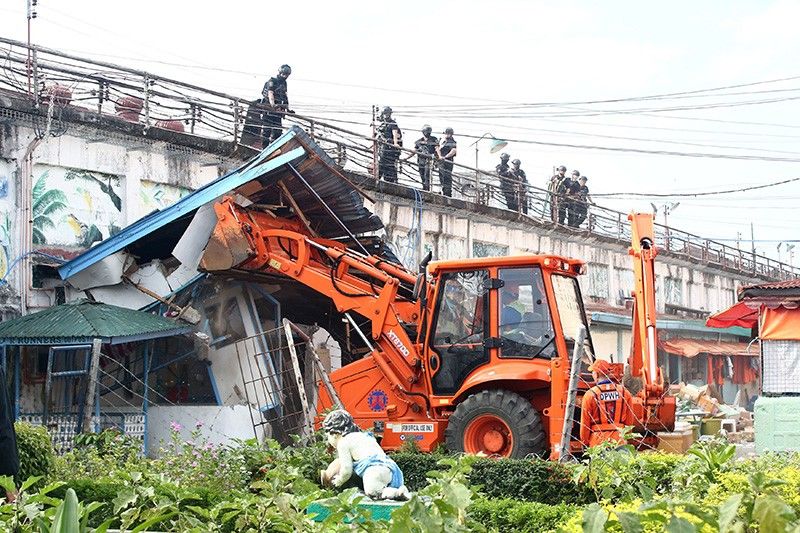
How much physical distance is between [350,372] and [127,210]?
5738 millimetres

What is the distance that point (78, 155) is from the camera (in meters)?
17.8

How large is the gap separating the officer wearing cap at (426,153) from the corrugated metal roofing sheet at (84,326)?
36.7 ft

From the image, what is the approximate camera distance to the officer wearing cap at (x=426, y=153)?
26606mm

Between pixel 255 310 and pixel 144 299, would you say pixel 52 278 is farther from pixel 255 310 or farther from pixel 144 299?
pixel 255 310

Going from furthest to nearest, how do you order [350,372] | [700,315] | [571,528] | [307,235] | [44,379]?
1. [700,315]
2. [307,235]
3. [44,379]
4. [350,372]
5. [571,528]

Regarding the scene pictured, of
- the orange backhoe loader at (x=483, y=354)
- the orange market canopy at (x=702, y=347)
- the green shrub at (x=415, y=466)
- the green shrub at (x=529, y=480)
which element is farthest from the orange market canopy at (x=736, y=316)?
the orange market canopy at (x=702, y=347)

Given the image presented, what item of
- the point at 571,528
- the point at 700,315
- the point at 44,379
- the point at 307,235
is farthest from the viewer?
the point at 700,315

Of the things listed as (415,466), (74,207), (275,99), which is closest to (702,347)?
(275,99)

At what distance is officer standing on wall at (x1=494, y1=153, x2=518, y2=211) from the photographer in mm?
30297

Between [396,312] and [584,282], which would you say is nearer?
[396,312]

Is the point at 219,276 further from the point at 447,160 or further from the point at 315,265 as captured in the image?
the point at 447,160

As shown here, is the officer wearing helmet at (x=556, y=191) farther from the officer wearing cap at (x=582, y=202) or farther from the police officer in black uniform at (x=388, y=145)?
the police officer in black uniform at (x=388, y=145)

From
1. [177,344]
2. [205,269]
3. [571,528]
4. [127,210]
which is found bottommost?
[571,528]

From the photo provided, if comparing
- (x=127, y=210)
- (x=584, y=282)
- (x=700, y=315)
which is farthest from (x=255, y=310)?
(x=700, y=315)
